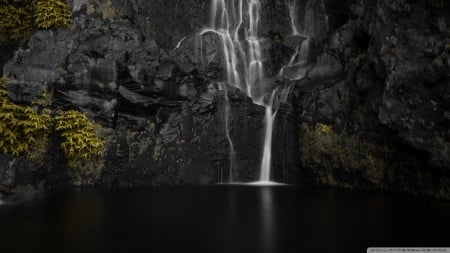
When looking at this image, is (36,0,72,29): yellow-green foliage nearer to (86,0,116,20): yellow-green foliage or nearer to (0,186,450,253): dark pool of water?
(86,0,116,20): yellow-green foliage

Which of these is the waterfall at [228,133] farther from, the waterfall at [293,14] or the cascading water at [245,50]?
the waterfall at [293,14]

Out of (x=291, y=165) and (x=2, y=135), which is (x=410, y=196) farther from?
(x=2, y=135)

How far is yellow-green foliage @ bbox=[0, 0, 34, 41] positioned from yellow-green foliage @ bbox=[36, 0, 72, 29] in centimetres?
73

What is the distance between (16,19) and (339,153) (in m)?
16.9

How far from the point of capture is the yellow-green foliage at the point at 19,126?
51.4ft

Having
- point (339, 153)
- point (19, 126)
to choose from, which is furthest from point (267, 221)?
point (19, 126)

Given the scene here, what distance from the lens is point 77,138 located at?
1714cm

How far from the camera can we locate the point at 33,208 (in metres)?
12.4

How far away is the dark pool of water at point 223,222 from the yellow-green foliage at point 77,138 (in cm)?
233

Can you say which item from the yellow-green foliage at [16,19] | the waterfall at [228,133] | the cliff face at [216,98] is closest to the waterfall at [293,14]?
the cliff face at [216,98]

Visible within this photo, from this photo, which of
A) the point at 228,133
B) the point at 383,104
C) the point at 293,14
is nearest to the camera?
the point at 383,104

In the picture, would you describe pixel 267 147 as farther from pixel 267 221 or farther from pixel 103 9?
pixel 103 9

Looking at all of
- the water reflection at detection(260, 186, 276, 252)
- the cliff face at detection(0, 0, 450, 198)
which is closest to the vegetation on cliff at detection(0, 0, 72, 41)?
the cliff face at detection(0, 0, 450, 198)

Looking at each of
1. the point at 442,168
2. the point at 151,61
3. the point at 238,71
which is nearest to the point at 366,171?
the point at 442,168
